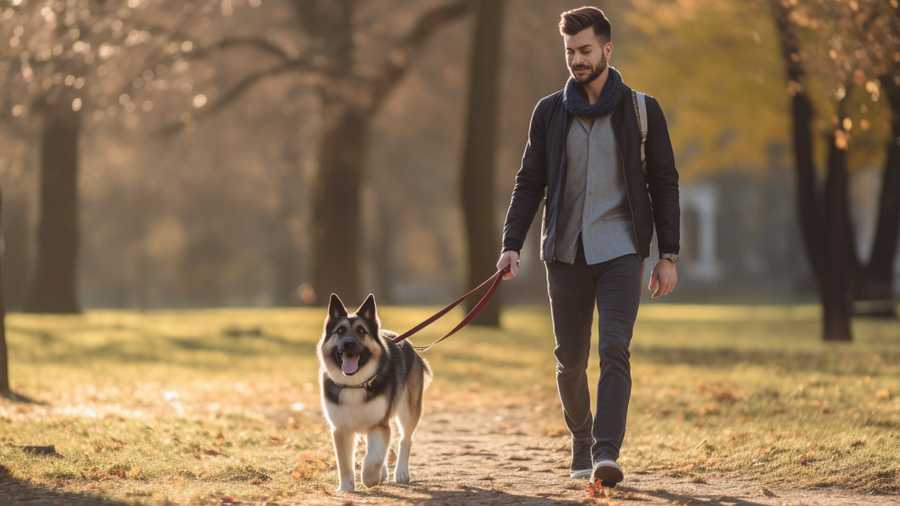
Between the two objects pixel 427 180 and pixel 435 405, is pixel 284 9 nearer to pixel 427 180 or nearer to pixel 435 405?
pixel 427 180

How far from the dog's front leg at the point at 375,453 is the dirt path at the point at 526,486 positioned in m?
0.07

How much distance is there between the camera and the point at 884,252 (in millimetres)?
28156

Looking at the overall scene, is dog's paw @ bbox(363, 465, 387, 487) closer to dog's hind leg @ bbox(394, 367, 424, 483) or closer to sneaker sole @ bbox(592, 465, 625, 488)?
dog's hind leg @ bbox(394, 367, 424, 483)

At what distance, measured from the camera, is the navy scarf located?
7.76 metres

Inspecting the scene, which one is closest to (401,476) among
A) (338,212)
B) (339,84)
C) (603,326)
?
(603,326)

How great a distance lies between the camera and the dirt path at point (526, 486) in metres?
7.96

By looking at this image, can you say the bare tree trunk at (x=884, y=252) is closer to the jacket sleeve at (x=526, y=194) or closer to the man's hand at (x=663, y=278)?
the jacket sleeve at (x=526, y=194)

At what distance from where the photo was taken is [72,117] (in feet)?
89.6

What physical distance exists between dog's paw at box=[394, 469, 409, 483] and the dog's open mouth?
3.49ft

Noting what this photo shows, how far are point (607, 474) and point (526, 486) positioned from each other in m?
1.01

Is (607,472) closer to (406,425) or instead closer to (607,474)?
(607,474)

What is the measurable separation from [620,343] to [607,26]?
160cm

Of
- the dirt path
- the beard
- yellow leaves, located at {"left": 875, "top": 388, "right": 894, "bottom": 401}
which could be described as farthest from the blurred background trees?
the beard

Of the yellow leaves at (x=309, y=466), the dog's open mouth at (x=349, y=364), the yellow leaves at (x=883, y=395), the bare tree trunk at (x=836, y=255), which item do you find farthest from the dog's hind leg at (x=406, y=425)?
the bare tree trunk at (x=836, y=255)
